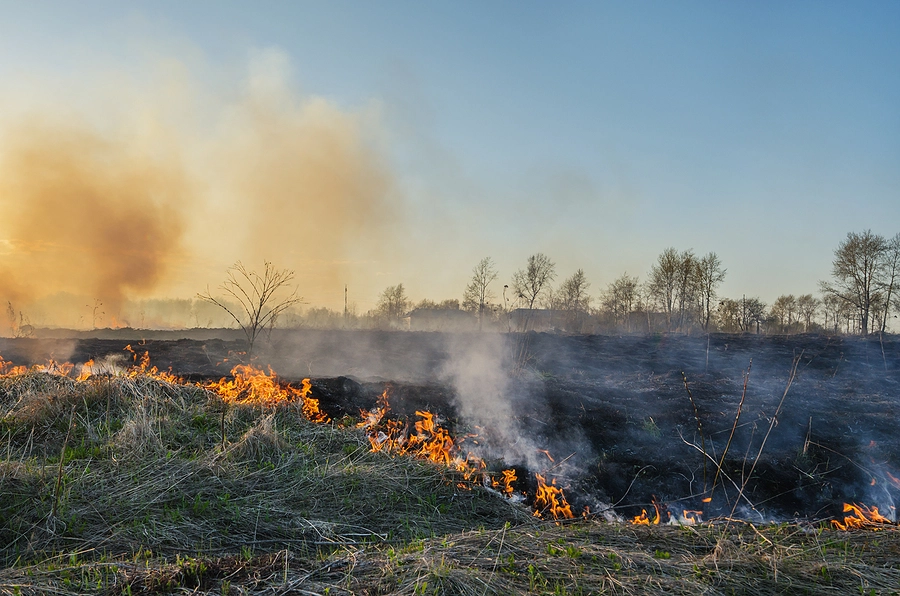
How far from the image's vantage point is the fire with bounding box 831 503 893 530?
18.3 ft

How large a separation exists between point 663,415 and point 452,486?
460 centimetres

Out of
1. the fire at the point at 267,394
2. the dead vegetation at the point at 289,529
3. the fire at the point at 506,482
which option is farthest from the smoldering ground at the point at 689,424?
the fire at the point at 267,394

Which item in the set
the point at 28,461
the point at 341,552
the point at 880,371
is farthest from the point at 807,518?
the point at 880,371

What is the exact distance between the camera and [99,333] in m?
25.8

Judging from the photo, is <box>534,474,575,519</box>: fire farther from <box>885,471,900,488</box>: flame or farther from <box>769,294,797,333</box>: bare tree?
<box>769,294,797,333</box>: bare tree

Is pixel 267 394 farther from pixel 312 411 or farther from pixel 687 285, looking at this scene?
pixel 687 285

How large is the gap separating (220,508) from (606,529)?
347cm

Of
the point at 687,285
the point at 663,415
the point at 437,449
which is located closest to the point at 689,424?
the point at 663,415

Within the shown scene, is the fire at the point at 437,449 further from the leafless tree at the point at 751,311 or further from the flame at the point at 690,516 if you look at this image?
the leafless tree at the point at 751,311

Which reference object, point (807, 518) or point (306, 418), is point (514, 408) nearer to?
point (306, 418)

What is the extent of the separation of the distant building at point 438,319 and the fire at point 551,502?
29156 mm

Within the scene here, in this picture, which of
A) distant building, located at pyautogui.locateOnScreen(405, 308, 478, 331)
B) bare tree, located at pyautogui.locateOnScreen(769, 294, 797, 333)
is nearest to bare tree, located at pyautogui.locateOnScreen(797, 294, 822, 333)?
bare tree, located at pyautogui.locateOnScreen(769, 294, 797, 333)

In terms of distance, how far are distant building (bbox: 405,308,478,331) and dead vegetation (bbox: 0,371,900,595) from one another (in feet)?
97.2

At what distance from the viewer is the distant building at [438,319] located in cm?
3838
